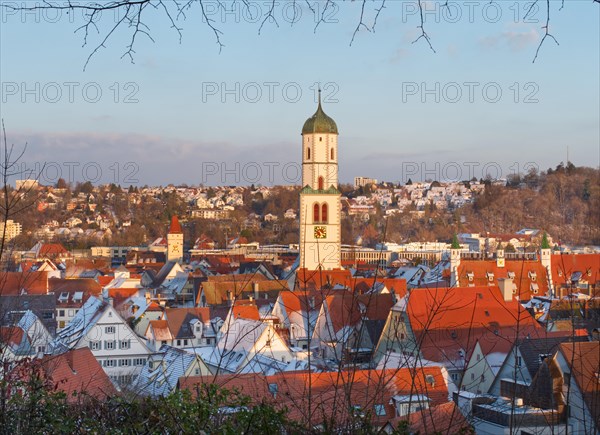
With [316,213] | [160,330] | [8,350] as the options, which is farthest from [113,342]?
[316,213]

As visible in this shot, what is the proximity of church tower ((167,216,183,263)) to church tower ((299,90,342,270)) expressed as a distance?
23332 mm

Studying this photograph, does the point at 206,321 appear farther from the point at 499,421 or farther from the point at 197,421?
the point at 197,421

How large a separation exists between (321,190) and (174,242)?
24964 mm

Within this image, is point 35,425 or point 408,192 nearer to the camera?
point 35,425

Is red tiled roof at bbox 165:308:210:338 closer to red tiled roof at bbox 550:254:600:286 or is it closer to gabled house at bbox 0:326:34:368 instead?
gabled house at bbox 0:326:34:368

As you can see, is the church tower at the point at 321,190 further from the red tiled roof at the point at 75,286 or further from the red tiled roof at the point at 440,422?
the red tiled roof at the point at 440,422

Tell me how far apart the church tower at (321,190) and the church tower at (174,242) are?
23332mm

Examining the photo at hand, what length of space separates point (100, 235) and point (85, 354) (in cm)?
7071

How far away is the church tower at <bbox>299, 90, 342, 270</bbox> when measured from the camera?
128ft

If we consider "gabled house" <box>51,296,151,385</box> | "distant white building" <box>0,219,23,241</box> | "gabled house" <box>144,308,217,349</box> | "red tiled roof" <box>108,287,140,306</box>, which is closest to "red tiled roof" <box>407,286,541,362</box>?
"gabled house" <box>144,308,217,349</box>

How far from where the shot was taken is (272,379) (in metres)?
12.0

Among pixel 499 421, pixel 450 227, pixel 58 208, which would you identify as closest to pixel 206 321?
pixel 499 421

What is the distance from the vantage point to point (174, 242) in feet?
204

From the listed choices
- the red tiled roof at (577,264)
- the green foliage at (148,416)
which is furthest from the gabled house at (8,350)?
the red tiled roof at (577,264)
